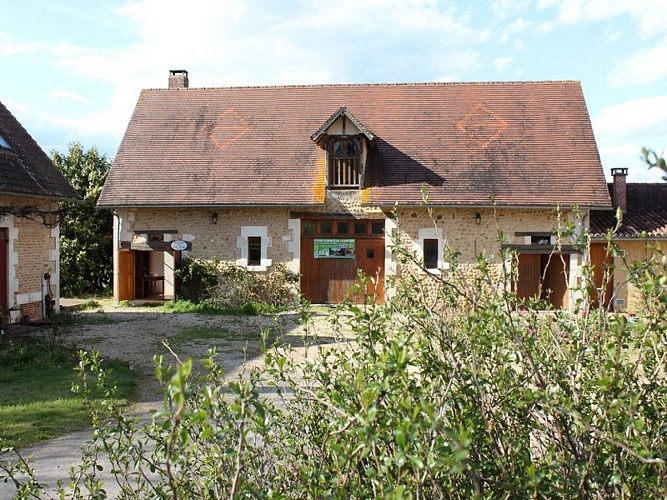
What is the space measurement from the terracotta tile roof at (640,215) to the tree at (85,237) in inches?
565

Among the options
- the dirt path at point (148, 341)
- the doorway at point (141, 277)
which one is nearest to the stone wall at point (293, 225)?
the doorway at point (141, 277)

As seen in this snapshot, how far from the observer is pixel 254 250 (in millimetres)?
15812

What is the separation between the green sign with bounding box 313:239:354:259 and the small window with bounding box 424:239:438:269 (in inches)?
73.1

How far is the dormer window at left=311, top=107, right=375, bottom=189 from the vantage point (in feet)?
50.5

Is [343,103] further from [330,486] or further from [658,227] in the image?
[330,486]

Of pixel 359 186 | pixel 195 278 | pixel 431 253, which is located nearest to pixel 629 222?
pixel 431 253

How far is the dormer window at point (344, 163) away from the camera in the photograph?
15578 mm

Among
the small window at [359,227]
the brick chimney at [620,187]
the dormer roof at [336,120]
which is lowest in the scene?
the small window at [359,227]

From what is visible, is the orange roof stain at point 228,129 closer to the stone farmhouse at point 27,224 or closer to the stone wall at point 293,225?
the stone wall at point 293,225

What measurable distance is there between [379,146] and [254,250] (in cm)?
428

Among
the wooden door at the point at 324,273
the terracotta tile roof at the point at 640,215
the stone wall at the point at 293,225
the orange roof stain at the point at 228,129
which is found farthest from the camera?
the orange roof stain at the point at 228,129

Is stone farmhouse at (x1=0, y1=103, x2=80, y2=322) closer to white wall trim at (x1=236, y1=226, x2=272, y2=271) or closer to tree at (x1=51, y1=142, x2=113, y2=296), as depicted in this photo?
white wall trim at (x1=236, y1=226, x2=272, y2=271)

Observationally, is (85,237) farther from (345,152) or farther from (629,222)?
(629,222)

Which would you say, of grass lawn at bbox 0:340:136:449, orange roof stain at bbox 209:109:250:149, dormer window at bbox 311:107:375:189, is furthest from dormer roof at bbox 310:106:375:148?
grass lawn at bbox 0:340:136:449
